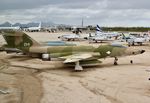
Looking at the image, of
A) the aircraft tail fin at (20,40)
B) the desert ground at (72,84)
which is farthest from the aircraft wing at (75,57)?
the aircraft tail fin at (20,40)

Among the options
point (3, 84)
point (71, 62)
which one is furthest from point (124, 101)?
point (71, 62)

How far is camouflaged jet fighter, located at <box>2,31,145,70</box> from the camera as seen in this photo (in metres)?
25.0

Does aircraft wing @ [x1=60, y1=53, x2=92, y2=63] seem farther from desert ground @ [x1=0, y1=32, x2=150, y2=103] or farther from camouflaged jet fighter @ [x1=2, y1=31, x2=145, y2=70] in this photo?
desert ground @ [x1=0, y1=32, x2=150, y2=103]

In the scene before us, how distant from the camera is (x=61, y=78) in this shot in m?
20.9

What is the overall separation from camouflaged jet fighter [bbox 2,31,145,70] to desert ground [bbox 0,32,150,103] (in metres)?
0.94

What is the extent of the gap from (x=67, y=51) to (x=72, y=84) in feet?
24.7

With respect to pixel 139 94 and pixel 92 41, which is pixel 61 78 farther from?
pixel 92 41

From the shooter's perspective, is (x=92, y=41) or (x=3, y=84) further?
(x=92, y=41)

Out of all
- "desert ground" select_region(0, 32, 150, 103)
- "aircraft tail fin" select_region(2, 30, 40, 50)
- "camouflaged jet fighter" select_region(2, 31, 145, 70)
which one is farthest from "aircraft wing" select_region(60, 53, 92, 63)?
"aircraft tail fin" select_region(2, 30, 40, 50)

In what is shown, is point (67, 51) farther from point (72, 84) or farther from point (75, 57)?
point (72, 84)

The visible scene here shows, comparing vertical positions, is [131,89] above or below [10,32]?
below

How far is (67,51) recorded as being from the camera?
25.9 meters

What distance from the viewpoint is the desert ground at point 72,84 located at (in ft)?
49.6

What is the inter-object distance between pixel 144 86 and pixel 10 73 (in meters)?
10.6
